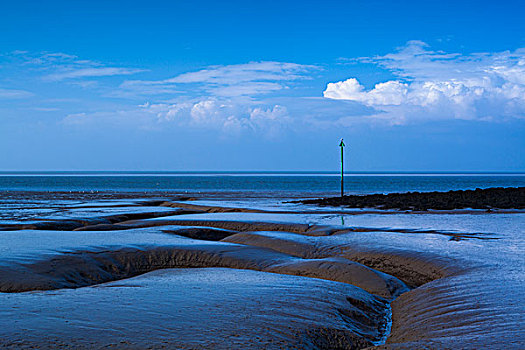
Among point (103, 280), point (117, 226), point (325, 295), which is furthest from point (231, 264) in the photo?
point (117, 226)

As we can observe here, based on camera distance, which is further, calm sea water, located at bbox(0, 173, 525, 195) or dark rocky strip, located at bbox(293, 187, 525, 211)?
calm sea water, located at bbox(0, 173, 525, 195)

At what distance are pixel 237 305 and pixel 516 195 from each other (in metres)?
29.8

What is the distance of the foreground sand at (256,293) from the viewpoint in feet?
15.5

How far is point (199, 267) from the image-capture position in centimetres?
963

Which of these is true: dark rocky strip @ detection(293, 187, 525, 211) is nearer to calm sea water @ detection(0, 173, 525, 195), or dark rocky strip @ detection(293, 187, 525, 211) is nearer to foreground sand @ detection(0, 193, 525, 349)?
foreground sand @ detection(0, 193, 525, 349)

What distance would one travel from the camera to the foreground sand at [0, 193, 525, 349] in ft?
15.5

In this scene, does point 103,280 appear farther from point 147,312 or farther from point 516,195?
point 516,195

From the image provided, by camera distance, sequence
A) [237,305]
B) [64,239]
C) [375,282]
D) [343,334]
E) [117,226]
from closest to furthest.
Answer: [343,334] → [237,305] → [375,282] → [64,239] → [117,226]

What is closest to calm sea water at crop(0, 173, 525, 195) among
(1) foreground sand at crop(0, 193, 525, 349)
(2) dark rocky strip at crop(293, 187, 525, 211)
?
(2) dark rocky strip at crop(293, 187, 525, 211)

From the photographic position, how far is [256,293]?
6.61 meters

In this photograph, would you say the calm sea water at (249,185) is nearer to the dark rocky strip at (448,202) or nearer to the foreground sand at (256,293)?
the dark rocky strip at (448,202)

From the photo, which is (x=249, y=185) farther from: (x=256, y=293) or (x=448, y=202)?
(x=256, y=293)

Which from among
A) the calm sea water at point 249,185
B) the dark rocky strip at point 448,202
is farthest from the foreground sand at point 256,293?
the calm sea water at point 249,185

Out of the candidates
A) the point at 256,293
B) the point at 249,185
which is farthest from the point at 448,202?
the point at 249,185
